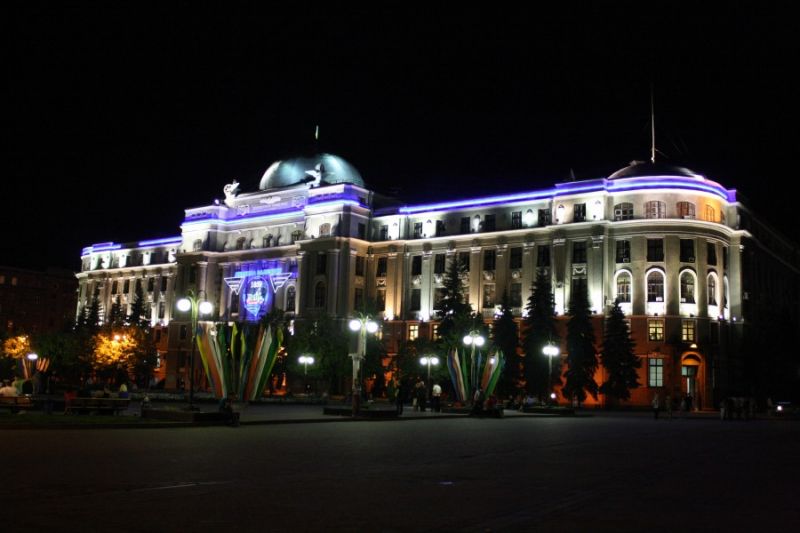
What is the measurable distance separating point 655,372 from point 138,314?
6103 centimetres

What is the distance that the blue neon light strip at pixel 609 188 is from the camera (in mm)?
72688

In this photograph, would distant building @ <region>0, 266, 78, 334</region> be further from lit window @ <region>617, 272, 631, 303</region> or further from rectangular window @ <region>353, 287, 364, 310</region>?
lit window @ <region>617, 272, 631, 303</region>

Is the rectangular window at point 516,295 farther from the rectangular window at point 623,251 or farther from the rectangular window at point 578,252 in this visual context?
the rectangular window at point 623,251

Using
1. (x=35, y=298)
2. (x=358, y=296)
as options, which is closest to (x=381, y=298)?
(x=358, y=296)

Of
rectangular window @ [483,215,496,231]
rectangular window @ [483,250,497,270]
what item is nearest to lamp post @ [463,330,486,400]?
rectangular window @ [483,250,497,270]

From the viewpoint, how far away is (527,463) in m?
19.0

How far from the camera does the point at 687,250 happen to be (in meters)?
72.4

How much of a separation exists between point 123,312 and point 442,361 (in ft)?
181

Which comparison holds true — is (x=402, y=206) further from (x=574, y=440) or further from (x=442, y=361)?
(x=574, y=440)

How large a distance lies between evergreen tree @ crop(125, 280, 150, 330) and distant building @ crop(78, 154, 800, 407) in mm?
1881

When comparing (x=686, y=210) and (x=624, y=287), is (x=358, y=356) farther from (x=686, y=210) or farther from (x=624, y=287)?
(x=686, y=210)

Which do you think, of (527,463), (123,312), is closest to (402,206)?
(123,312)

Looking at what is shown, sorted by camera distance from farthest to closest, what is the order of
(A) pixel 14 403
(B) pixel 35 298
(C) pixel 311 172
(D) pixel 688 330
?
(B) pixel 35 298 < (C) pixel 311 172 < (D) pixel 688 330 < (A) pixel 14 403

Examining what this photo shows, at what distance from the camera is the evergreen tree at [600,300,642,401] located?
222ft
